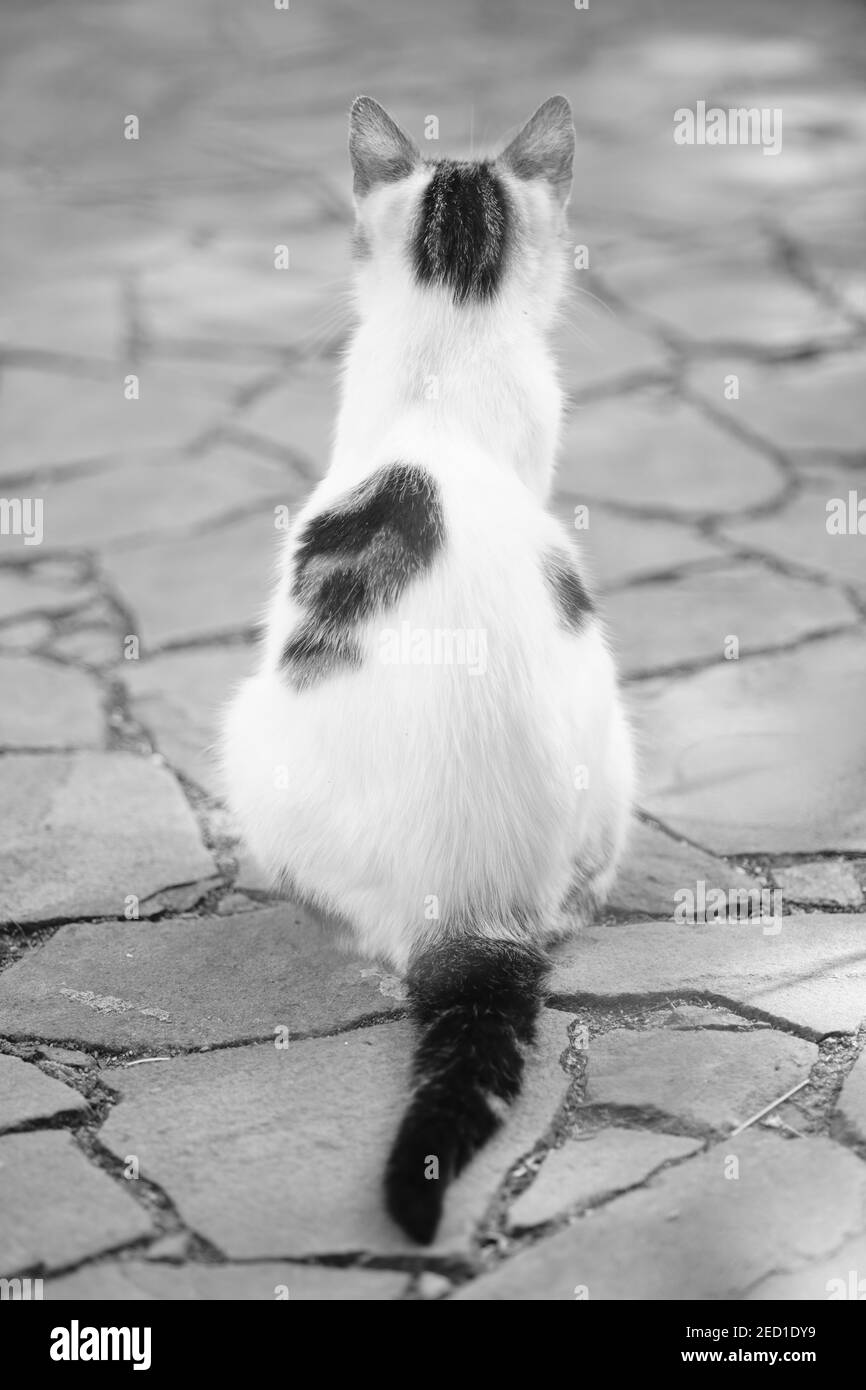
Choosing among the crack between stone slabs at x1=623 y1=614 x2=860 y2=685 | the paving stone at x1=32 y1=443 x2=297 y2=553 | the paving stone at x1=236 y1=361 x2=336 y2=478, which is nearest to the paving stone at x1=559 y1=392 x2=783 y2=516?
the crack between stone slabs at x1=623 y1=614 x2=860 y2=685

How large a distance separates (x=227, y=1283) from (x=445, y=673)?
0.94 meters

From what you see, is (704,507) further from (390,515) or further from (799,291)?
(390,515)

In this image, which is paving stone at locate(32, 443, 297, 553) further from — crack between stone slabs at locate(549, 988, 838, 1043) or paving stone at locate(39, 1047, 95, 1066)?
crack between stone slabs at locate(549, 988, 838, 1043)

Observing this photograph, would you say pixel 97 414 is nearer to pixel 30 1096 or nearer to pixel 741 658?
pixel 741 658

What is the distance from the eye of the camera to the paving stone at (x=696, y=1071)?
230cm

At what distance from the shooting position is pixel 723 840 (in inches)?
121

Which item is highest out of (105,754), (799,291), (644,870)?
(799,291)

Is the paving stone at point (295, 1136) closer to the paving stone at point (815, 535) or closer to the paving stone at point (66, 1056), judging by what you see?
the paving stone at point (66, 1056)

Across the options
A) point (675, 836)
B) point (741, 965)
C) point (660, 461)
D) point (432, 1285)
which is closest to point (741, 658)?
point (675, 836)

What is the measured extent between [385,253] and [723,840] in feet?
4.52

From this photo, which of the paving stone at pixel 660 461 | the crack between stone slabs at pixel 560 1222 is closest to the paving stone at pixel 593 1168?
the crack between stone slabs at pixel 560 1222

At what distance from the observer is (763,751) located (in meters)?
3.33

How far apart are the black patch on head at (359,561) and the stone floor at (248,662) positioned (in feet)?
2.05

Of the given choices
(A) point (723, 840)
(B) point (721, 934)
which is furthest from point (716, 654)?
(B) point (721, 934)
